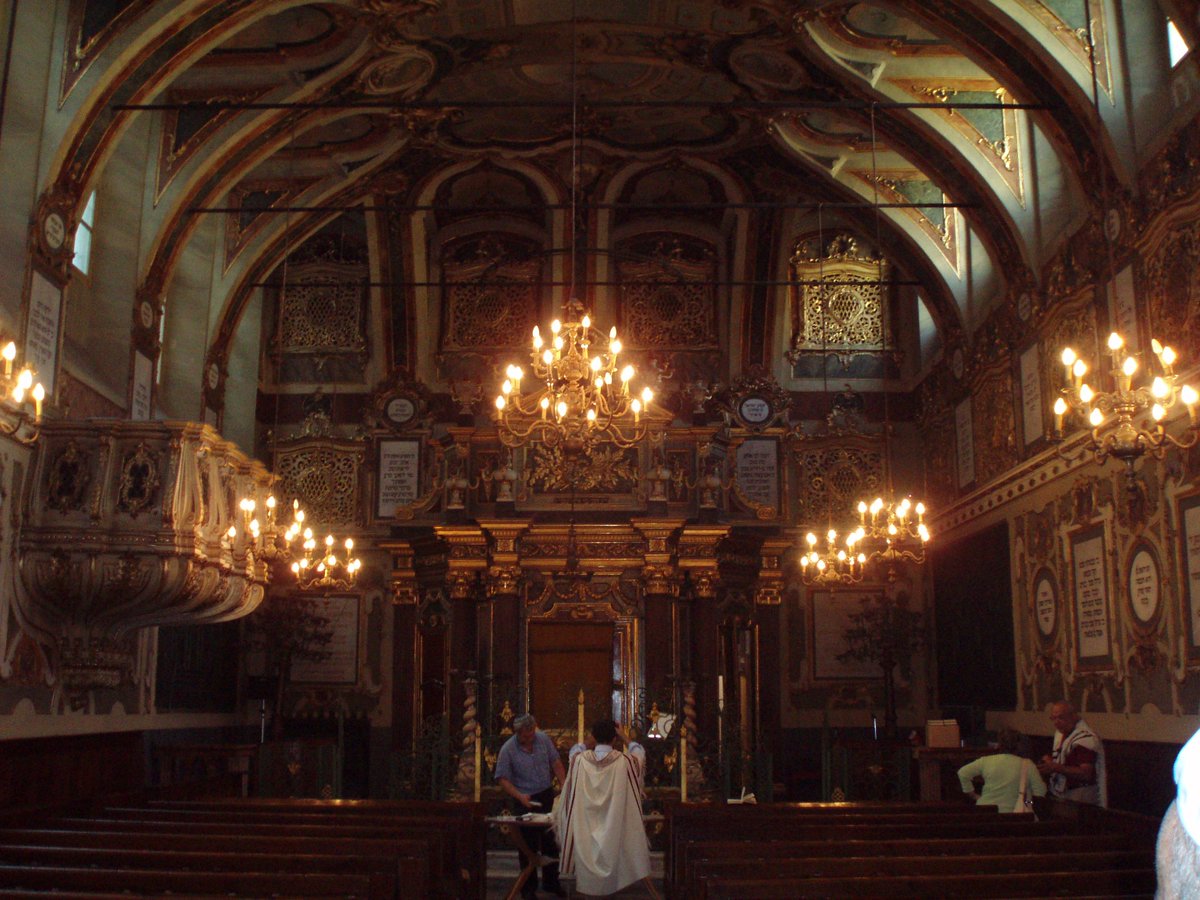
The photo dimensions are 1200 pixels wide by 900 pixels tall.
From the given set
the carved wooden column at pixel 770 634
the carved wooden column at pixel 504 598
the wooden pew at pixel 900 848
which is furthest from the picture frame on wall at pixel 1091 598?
the carved wooden column at pixel 504 598

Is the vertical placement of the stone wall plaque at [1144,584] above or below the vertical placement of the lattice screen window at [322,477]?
below

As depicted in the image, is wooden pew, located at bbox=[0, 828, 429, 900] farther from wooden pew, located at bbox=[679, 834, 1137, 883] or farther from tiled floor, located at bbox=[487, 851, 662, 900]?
tiled floor, located at bbox=[487, 851, 662, 900]

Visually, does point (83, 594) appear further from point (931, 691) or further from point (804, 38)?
point (931, 691)

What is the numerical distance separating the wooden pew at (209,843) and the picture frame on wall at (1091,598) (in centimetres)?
770

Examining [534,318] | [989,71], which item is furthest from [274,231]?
[989,71]

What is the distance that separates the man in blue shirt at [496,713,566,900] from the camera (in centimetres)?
1073

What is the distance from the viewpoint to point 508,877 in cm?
1263

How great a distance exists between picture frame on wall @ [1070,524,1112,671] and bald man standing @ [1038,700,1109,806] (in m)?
2.14

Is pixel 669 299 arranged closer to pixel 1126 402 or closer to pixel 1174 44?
pixel 1174 44

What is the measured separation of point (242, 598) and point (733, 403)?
30.4 ft

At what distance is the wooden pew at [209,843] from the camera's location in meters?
7.24

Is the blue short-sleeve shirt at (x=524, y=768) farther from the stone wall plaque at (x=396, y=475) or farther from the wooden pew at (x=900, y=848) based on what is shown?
the stone wall plaque at (x=396, y=475)

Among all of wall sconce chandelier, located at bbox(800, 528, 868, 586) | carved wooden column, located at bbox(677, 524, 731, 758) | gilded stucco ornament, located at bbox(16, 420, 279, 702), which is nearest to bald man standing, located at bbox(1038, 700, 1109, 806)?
wall sconce chandelier, located at bbox(800, 528, 868, 586)

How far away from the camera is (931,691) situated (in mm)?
19062
